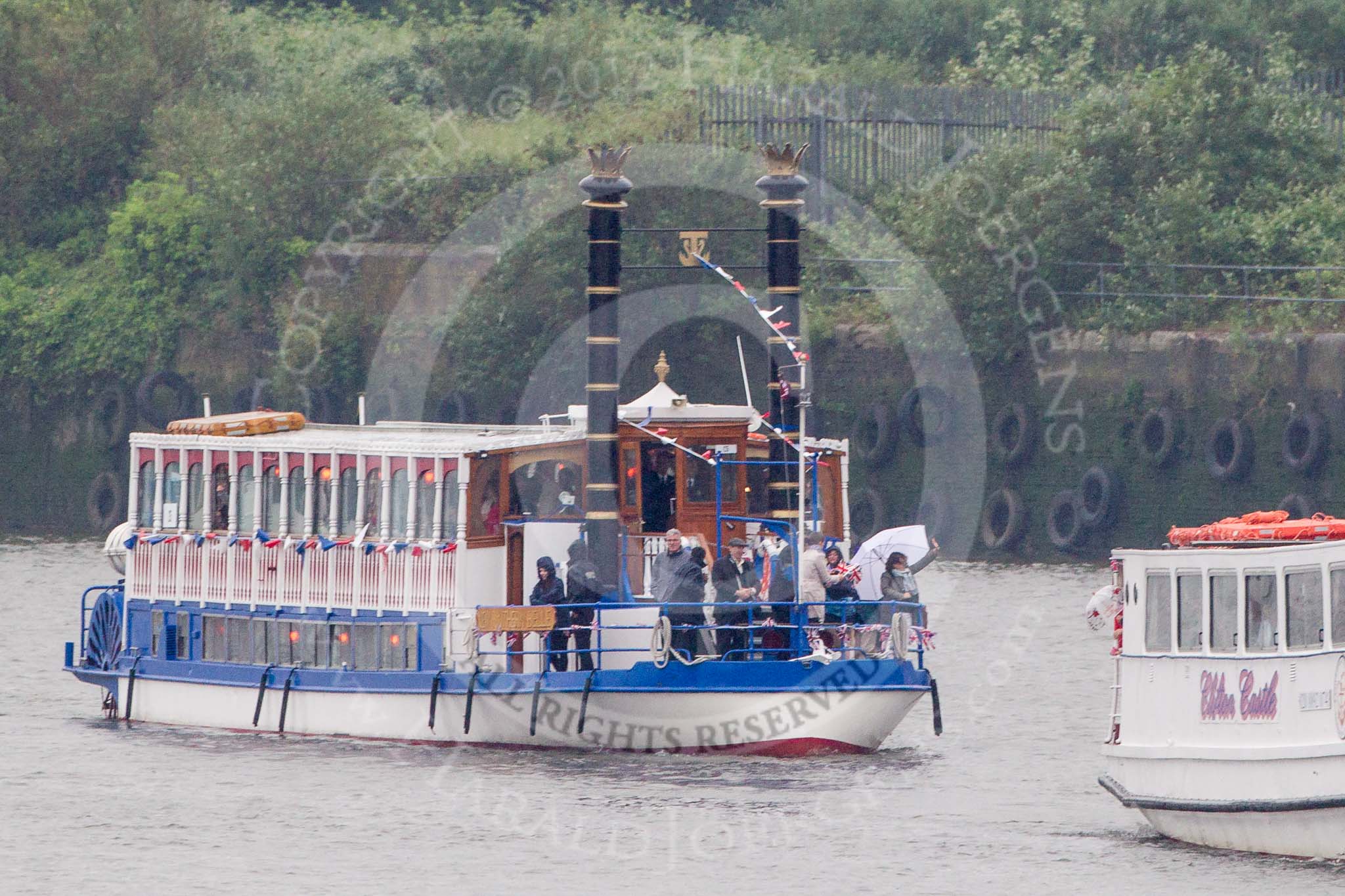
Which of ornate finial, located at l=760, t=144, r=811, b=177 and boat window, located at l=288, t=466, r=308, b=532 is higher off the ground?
ornate finial, located at l=760, t=144, r=811, b=177

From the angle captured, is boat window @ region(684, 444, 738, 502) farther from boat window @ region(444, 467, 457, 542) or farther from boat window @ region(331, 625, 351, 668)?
boat window @ region(331, 625, 351, 668)

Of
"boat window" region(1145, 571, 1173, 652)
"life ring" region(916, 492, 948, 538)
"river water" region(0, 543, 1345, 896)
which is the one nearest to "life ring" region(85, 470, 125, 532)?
"life ring" region(916, 492, 948, 538)

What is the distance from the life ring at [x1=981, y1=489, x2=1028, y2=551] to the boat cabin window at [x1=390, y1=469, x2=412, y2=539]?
24.7m

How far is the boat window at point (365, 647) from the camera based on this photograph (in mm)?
33906

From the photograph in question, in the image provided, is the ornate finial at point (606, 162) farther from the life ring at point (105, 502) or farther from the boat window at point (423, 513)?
the life ring at point (105, 502)

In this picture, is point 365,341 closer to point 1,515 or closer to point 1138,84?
point 1,515

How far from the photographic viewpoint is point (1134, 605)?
87.4 feet

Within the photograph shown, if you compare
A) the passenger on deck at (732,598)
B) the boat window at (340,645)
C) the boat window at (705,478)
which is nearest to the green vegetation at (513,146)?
the boat window at (705,478)

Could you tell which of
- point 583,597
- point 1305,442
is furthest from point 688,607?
point 1305,442

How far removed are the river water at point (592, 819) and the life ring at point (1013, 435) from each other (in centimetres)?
1967

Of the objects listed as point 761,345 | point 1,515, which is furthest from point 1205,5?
point 1,515

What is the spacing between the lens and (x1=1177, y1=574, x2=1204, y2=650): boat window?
2594cm

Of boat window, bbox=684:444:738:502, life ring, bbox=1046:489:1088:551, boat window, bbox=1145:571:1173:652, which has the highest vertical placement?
boat window, bbox=684:444:738:502

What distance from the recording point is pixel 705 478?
3388cm
